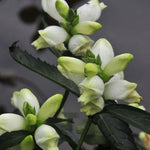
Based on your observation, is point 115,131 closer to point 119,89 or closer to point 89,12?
point 119,89

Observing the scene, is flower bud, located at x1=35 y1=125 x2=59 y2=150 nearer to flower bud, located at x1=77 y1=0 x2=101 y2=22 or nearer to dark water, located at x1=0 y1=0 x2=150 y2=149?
flower bud, located at x1=77 y1=0 x2=101 y2=22

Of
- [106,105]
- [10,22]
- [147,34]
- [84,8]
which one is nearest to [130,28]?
[147,34]

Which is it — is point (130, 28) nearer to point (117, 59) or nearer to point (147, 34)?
point (147, 34)

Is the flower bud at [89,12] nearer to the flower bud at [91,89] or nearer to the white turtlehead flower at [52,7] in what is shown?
the white turtlehead flower at [52,7]

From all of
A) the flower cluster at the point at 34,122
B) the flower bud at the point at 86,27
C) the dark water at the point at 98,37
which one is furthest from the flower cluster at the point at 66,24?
the dark water at the point at 98,37

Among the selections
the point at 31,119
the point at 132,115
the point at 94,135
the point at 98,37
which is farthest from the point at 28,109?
the point at 98,37

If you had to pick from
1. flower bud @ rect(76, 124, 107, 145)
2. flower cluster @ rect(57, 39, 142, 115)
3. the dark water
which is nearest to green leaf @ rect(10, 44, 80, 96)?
flower cluster @ rect(57, 39, 142, 115)

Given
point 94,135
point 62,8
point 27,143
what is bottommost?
point 94,135
